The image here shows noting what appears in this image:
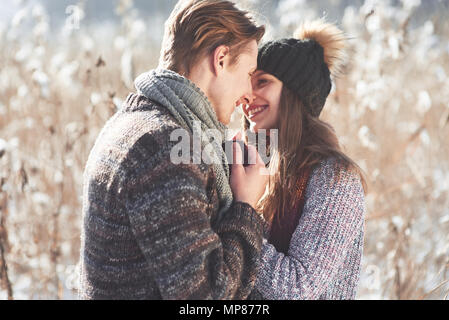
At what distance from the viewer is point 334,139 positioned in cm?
146

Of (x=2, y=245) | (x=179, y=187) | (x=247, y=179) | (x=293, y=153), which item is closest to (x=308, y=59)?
(x=293, y=153)

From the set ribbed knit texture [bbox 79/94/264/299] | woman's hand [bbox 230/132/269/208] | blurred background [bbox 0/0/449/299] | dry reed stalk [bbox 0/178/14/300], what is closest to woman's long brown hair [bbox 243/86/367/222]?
woman's hand [bbox 230/132/269/208]

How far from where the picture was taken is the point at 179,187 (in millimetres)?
915

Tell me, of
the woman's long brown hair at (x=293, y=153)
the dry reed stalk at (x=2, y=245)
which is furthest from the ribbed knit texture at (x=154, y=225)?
the dry reed stalk at (x=2, y=245)

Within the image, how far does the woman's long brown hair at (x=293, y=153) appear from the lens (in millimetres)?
1377

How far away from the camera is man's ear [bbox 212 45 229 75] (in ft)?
3.66

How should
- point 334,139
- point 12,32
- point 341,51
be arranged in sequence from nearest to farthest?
point 334,139, point 341,51, point 12,32

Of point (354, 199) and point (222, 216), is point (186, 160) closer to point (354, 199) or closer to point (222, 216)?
point (222, 216)

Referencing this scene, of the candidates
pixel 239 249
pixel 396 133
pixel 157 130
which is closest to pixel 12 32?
pixel 157 130

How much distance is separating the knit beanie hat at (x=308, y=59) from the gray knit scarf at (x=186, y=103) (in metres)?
0.45

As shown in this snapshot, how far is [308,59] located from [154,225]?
0.89 metres

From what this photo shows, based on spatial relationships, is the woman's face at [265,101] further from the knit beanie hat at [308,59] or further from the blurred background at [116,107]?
the blurred background at [116,107]

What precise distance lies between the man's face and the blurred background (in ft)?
2.67
